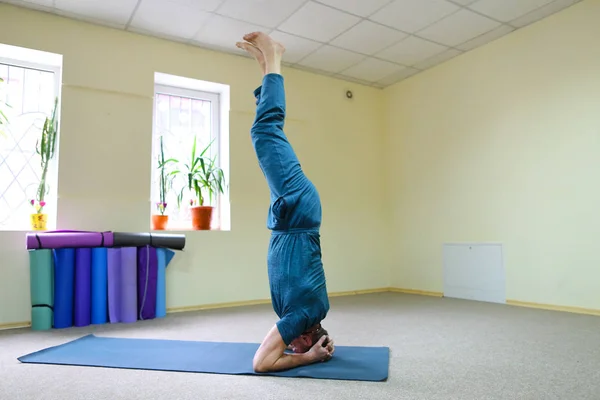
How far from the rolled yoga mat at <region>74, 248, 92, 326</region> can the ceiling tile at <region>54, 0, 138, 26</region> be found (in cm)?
198

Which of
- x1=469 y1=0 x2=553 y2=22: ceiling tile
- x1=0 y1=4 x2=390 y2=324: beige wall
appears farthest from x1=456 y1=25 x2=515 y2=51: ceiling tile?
x1=0 y1=4 x2=390 y2=324: beige wall

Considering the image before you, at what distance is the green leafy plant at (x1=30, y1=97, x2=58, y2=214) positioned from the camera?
3.45 meters

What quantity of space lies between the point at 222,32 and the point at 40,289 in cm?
265

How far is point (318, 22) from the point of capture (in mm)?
3811

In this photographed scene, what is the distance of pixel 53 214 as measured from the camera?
3.55 m

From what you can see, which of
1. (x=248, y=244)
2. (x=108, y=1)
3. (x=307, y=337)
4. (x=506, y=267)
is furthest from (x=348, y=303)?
(x=108, y=1)

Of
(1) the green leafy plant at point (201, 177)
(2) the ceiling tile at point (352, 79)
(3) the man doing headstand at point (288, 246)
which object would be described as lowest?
(3) the man doing headstand at point (288, 246)

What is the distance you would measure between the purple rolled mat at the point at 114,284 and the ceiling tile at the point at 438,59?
3.69 meters

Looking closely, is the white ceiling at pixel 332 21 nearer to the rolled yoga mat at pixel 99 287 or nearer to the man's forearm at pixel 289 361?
the rolled yoga mat at pixel 99 287

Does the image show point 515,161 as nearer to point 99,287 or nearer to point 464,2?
point 464,2

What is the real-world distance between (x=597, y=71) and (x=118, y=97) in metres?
4.04

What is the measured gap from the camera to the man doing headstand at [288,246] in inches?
76.3

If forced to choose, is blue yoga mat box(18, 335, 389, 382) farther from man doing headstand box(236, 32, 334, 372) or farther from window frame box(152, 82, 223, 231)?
window frame box(152, 82, 223, 231)

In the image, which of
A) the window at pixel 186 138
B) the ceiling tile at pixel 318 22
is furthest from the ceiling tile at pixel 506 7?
the window at pixel 186 138
